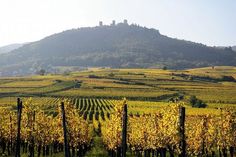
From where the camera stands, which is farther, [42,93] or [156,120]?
[42,93]

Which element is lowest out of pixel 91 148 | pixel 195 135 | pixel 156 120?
pixel 91 148

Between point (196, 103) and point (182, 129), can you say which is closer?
point (182, 129)

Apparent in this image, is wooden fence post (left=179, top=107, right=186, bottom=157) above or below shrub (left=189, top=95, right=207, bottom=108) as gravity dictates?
above

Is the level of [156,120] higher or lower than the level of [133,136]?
higher

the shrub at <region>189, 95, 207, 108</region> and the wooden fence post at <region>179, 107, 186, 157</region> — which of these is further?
the shrub at <region>189, 95, 207, 108</region>

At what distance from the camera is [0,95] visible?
591 ft

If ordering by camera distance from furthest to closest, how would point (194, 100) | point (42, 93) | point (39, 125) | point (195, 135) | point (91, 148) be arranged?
point (42, 93) < point (194, 100) < point (91, 148) < point (195, 135) < point (39, 125)

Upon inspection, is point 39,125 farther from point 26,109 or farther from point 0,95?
point 0,95

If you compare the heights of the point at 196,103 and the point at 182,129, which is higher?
the point at 182,129

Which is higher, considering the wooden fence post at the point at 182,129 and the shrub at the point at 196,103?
the wooden fence post at the point at 182,129

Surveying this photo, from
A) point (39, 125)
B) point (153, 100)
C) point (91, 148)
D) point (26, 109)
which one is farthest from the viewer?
point (153, 100)

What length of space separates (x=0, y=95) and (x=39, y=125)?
116 meters

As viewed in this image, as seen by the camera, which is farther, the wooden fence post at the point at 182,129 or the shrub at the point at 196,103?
the shrub at the point at 196,103

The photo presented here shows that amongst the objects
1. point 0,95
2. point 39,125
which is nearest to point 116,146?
point 39,125
